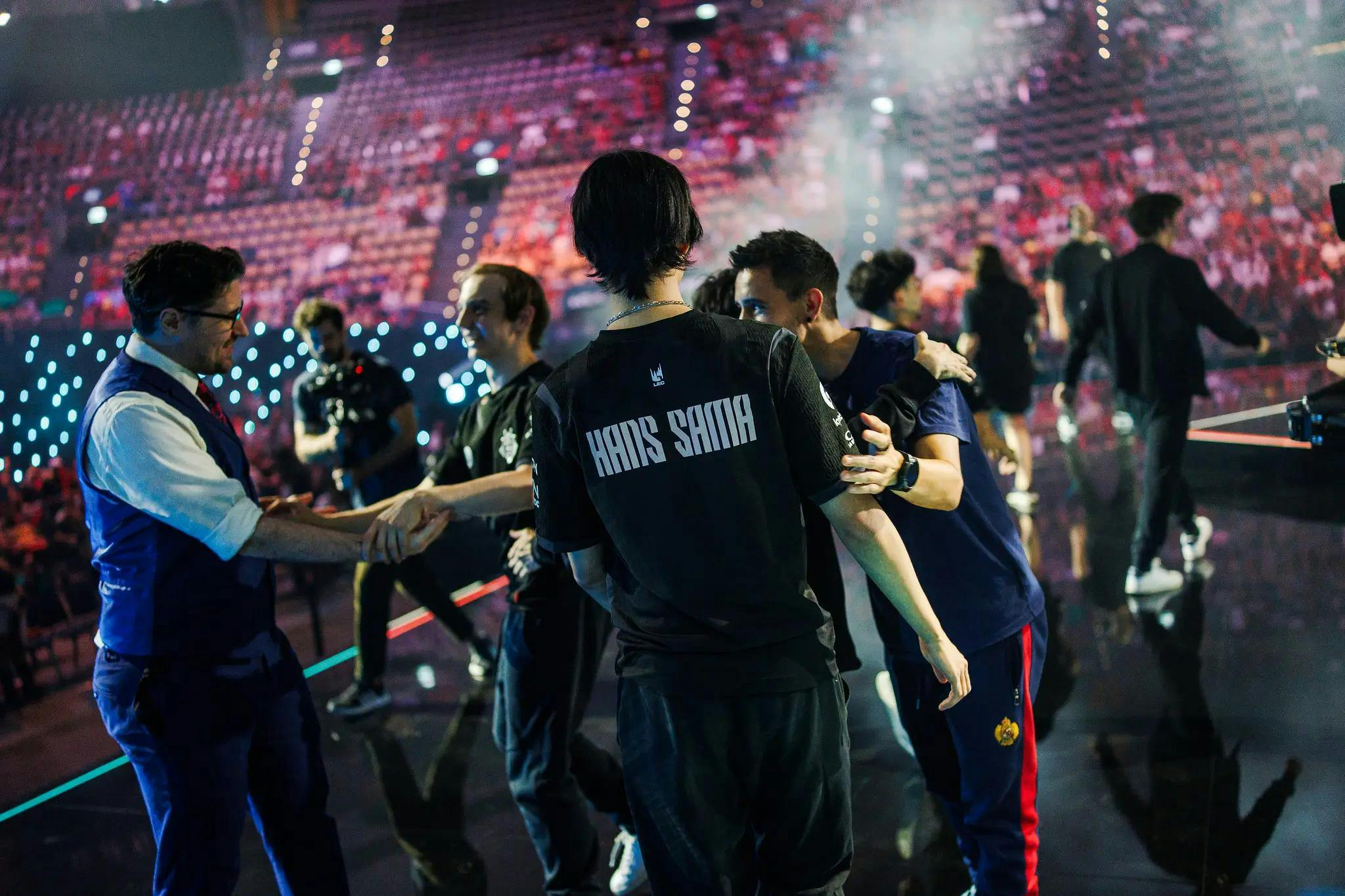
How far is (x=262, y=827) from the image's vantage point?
1951 mm

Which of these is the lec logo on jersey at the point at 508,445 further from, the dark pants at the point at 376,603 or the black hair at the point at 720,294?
the dark pants at the point at 376,603

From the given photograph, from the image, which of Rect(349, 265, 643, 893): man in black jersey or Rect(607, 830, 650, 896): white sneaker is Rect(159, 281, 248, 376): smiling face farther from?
Rect(607, 830, 650, 896): white sneaker

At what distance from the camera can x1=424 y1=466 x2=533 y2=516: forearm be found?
215 cm

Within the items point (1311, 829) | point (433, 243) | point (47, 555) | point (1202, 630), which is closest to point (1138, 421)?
point (1202, 630)

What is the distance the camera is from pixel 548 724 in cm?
219

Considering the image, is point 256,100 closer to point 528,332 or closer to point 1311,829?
point 528,332

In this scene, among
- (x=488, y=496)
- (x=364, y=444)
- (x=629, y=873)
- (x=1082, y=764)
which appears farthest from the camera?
(x=364, y=444)

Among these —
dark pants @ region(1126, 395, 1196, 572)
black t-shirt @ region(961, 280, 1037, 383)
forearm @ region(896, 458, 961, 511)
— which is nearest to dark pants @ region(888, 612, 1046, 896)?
forearm @ region(896, 458, 961, 511)

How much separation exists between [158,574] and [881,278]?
8.48 ft

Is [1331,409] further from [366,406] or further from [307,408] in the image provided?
[307,408]

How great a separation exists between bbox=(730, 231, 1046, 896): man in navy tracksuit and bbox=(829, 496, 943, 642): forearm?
36 cm

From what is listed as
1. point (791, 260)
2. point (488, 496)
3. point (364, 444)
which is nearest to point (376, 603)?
point (364, 444)

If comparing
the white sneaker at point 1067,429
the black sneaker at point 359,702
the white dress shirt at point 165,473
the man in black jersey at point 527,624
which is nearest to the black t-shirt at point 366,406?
the black sneaker at point 359,702

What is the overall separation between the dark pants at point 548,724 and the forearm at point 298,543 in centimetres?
38
